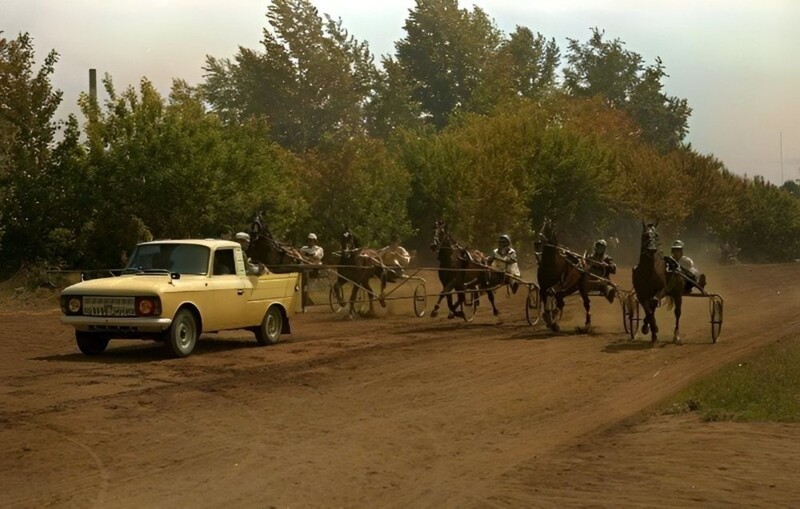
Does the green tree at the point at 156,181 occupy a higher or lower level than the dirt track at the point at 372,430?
higher

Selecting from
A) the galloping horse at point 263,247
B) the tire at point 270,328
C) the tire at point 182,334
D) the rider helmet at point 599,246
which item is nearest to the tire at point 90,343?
the tire at point 182,334

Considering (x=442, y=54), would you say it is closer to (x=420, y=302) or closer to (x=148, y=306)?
(x=420, y=302)

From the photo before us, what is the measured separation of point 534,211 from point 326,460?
50635mm

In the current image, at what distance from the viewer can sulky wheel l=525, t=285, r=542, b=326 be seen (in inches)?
1089

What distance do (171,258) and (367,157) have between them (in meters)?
28.3

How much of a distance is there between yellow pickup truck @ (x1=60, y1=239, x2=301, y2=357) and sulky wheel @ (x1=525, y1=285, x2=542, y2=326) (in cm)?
762

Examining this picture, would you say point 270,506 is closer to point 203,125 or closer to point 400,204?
point 203,125

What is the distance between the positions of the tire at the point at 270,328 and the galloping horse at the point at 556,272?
6.58m

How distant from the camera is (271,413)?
45.8 ft

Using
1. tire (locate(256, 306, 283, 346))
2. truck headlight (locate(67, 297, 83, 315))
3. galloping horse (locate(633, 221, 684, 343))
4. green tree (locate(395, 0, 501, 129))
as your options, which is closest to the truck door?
tire (locate(256, 306, 283, 346))

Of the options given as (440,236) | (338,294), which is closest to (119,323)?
(338,294)

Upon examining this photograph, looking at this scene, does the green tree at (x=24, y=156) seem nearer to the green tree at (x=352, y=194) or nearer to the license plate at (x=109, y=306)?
the green tree at (x=352, y=194)

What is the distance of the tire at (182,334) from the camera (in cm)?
1852

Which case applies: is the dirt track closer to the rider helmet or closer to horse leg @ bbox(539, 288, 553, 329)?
horse leg @ bbox(539, 288, 553, 329)
